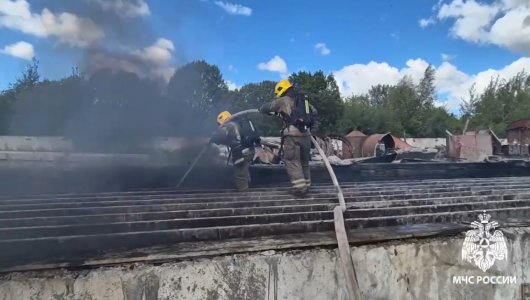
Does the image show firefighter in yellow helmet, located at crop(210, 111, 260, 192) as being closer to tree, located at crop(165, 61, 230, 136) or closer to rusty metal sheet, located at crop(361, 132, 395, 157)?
tree, located at crop(165, 61, 230, 136)

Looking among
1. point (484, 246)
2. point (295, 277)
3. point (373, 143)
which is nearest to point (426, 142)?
point (373, 143)

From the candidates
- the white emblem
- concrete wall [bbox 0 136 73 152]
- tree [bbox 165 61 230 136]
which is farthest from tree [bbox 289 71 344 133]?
the white emblem

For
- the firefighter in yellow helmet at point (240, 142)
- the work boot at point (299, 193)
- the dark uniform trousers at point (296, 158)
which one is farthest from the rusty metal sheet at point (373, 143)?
the work boot at point (299, 193)

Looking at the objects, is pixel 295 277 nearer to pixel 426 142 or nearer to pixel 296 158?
pixel 296 158

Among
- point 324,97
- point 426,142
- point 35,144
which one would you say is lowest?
point 35,144

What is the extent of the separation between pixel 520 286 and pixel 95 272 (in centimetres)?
342

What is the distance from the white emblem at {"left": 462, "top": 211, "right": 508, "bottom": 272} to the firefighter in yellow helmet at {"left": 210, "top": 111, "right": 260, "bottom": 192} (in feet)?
9.22

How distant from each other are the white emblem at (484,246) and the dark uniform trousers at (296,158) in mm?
2072

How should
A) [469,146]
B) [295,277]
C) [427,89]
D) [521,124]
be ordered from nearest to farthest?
[295,277]
[469,146]
[521,124]
[427,89]

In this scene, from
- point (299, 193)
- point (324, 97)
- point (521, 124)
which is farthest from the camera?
point (324, 97)

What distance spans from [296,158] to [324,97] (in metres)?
31.4

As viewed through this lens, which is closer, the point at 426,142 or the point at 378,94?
the point at 426,142

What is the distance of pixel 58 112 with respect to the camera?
880 cm

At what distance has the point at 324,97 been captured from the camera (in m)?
35.6
